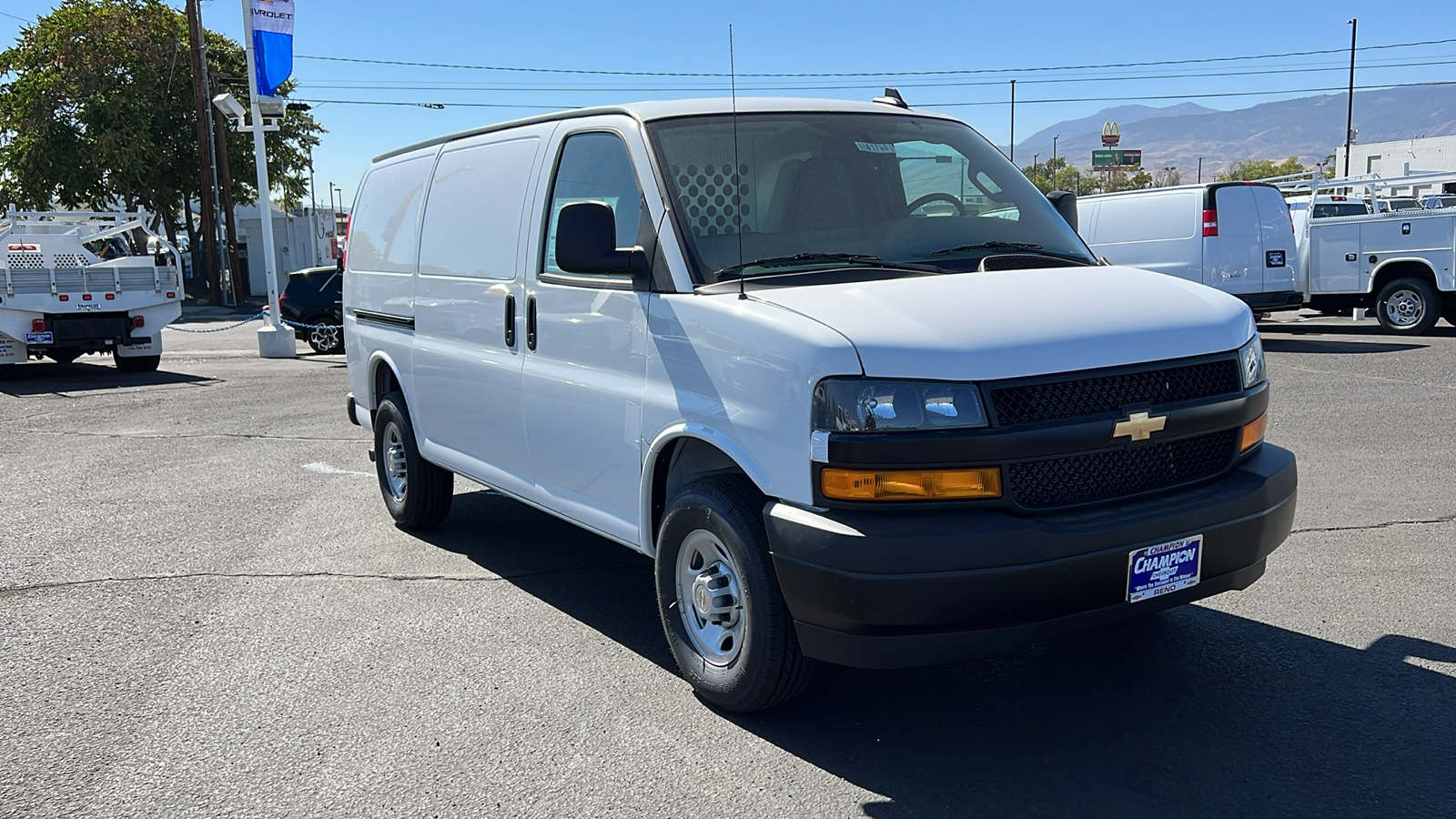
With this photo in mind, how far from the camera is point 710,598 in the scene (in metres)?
4.07

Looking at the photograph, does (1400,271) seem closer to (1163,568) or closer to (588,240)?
(1163,568)

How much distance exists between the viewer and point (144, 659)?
4.79 m

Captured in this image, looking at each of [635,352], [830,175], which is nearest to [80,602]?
[635,352]

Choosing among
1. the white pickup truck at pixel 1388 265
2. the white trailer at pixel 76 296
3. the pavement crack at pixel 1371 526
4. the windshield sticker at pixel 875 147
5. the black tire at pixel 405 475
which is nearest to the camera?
the windshield sticker at pixel 875 147

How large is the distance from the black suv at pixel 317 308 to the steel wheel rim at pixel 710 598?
17.1 metres

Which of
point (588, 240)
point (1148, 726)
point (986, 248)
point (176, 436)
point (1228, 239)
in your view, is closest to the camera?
point (1148, 726)

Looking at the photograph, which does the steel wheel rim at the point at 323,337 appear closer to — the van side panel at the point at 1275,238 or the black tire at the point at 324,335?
the black tire at the point at 324,335

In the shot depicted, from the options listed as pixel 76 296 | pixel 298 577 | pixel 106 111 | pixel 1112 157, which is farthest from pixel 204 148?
pixel 1112 157

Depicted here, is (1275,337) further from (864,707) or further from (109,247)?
(109,247)

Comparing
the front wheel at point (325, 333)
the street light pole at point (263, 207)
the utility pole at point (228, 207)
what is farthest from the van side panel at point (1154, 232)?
the utility pole at point (228, 207)

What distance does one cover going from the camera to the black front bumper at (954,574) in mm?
3363

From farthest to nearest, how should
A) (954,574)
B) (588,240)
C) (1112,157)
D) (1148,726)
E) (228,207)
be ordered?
(1112,157)
(228,207)
(588,240)
(1148,726)
(954,574)

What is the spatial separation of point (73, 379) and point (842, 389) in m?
15.6

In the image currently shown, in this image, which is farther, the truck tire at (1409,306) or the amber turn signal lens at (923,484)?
the truck tire at (1409,306)
